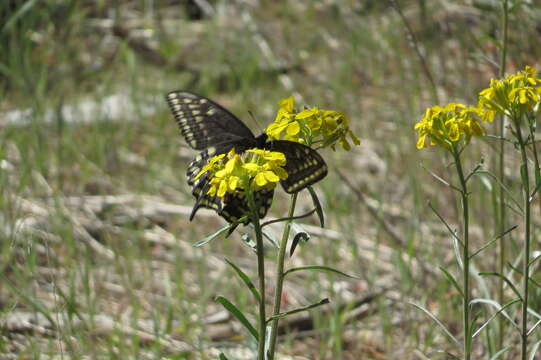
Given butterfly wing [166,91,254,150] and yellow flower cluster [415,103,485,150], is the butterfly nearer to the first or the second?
butterfly wing [166,91,254,150]

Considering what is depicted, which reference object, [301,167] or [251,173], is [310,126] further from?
[251,173]

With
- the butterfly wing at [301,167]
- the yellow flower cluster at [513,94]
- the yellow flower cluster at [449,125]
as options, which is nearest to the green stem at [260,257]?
the butterfly wing at [301,167]

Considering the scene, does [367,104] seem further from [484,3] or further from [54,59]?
[54,59]

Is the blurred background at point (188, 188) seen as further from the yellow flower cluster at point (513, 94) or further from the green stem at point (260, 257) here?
the green stem at point (260, 257)

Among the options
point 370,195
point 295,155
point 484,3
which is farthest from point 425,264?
point 484,3

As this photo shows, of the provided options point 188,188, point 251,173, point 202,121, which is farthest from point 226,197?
point 188,188

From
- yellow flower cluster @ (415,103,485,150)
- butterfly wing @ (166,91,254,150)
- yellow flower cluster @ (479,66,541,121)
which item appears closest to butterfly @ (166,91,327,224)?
butterfly wing @ (166,91,254,150)
